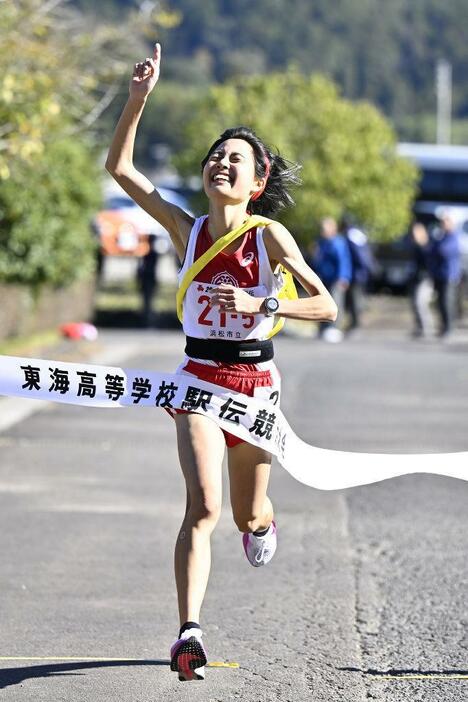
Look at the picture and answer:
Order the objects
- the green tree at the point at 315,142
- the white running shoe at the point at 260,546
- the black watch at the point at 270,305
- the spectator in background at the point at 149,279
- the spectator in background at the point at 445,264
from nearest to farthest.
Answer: the black watch at the point at 270,305
the white running shoe at the point at 260,546
the spectator in background at the point at 445,264
the spectator in background at the point at 149,279
the green tree at the point at 315,142

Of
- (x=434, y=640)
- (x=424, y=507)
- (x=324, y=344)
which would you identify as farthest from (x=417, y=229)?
(x=434, y=640)

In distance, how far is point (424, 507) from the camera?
9680mm

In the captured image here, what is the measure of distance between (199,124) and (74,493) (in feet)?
70.7

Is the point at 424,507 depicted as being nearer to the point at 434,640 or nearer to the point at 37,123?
the point at 434,640

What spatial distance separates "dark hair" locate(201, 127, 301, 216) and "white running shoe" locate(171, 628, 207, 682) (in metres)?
1.77

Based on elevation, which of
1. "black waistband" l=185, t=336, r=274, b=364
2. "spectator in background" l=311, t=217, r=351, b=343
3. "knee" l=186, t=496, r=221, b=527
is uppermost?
"black waistband" l=185, t=336, r=274, b=364

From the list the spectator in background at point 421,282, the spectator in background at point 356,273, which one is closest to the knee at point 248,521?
the spectator in background at point 421,282

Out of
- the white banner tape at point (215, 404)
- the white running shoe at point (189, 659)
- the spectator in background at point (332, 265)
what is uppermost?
the white banner tape at point (215, 404)

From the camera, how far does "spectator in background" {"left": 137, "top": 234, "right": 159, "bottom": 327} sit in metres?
28.1

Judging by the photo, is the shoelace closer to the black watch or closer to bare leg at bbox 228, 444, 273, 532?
bare leg at bbox 228, 444, 273, 532

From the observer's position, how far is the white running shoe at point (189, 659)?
5.37 meters

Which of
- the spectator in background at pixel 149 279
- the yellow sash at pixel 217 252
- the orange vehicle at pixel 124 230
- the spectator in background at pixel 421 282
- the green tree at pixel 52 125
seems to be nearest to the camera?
the yellow sash at pixel 217 252

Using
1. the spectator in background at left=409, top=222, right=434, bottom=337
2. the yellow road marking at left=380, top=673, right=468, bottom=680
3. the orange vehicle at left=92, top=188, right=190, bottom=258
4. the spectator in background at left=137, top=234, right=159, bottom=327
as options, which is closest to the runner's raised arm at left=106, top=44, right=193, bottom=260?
the yellow road marking at left=380, top=673, right=468, bottom=680

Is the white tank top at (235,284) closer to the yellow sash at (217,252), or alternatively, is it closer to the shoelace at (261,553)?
the yellow sash at (217,252)
